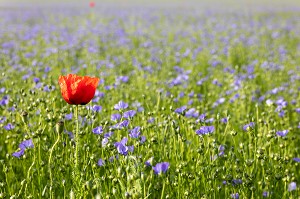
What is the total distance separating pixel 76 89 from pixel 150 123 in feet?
3.77

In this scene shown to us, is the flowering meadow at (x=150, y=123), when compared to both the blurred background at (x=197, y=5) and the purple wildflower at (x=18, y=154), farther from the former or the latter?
the blurred background at (x=197, y=5)

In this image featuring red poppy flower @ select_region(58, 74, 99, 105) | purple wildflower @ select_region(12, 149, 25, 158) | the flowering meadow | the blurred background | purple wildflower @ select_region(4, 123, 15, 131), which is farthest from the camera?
the blurred background

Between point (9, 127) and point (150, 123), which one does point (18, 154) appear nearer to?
point (9, 127)

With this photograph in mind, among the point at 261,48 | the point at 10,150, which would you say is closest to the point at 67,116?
the point at 10,150

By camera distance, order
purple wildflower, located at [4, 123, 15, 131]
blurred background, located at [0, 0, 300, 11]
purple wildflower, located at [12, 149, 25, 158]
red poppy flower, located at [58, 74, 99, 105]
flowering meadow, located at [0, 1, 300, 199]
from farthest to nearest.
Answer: blurred background, located at [0, 0, 300, 11], purple wildflower, located at [4, 123, 15, 131], purple wildflower, located at [12, 149, 25, 158], flowering meadow, located at [0, 1, 300, 199], red poppy flower, located at [58, 74, 99, 105]

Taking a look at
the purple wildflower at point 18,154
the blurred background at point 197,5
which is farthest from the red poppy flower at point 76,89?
the blurred background at point 197,5

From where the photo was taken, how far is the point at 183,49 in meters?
8.17

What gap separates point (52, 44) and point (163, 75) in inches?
144

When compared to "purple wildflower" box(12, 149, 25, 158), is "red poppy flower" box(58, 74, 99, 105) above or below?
above

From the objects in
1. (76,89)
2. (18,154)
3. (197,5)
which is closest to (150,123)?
(18,154)

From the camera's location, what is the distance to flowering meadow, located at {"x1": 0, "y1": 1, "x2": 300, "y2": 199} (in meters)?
2.40

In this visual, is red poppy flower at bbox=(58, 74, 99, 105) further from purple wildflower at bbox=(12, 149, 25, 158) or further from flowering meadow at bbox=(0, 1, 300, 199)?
purple wildflower at bbox=(12, 149, 25, 158)

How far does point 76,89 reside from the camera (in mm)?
2119

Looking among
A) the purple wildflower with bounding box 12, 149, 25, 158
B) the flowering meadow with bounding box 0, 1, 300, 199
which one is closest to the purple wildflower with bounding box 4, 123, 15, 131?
the flowering meadow with bounding box 0, 1, 300, 199
